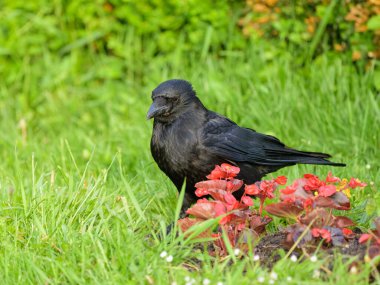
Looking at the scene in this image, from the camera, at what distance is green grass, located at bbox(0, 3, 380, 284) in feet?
10.7

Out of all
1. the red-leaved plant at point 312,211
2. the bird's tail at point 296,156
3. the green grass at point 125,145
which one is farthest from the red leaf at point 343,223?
the bird's tail at point 296,156

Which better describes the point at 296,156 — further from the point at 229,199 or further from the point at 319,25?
the point at 319,25

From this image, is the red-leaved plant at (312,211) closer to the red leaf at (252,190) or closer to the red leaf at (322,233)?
the red leaf at (322,233)

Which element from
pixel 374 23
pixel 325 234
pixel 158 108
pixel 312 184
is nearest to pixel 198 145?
pixel 158 108

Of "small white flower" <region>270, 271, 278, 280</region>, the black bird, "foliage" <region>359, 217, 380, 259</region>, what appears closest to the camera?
"small white flower" <region>270, 271, 278, 280</region>

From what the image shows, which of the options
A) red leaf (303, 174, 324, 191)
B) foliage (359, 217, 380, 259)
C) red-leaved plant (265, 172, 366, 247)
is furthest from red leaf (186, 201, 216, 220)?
foliage (359, 217, 380, 259)

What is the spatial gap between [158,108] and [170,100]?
115 millimetres

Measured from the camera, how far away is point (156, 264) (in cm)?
319

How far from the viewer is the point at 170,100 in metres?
4.46

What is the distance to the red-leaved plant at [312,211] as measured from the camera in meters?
3.30

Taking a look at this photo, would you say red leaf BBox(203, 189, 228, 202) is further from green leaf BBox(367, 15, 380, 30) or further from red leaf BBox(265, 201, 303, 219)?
green leaf BBox(367, 15, 380, 30)

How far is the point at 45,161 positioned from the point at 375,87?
2544mm

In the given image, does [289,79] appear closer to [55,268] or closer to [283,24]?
[283,24]

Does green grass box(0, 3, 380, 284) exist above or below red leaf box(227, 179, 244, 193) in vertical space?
below
